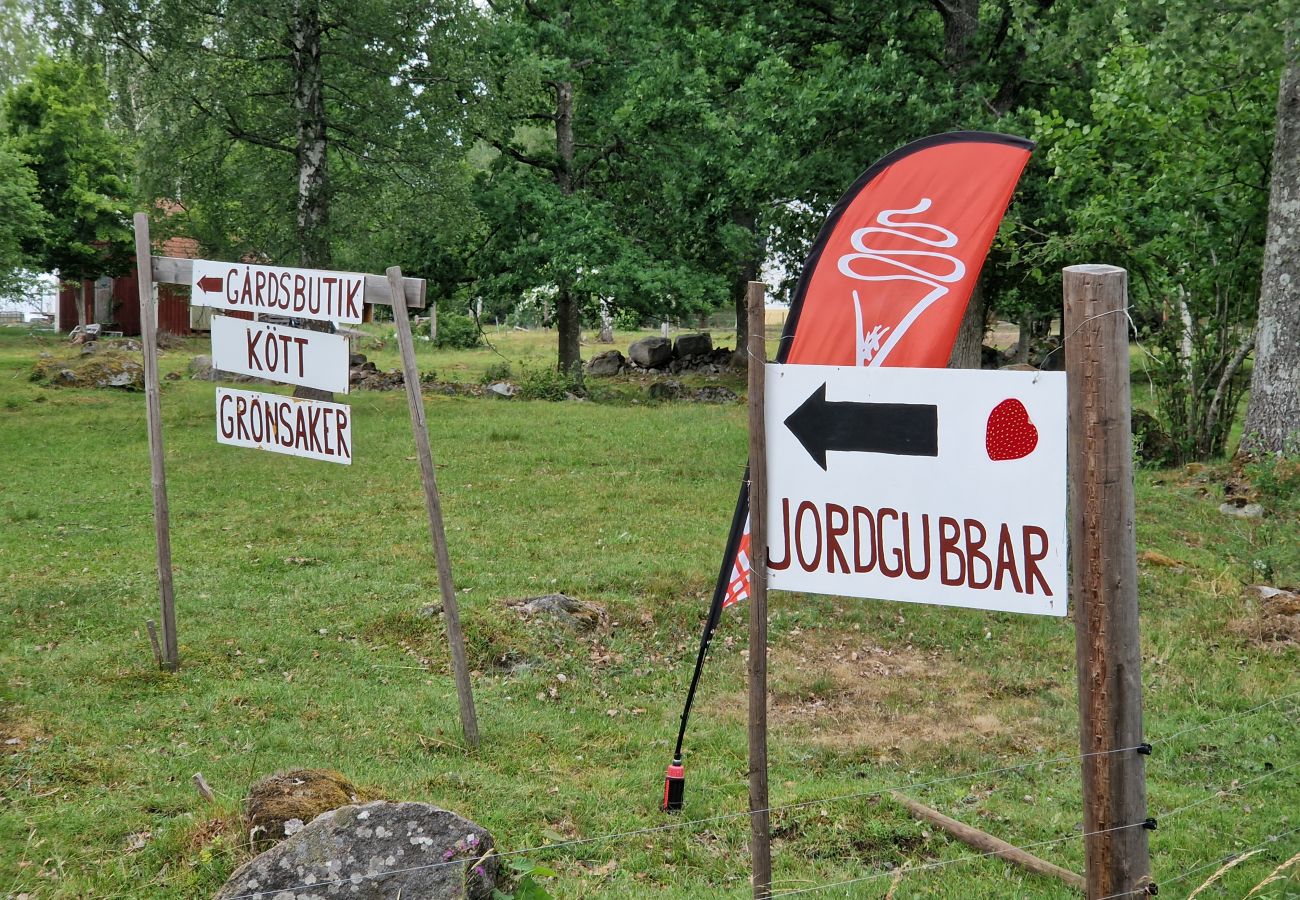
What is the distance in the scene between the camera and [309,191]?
2025 cm

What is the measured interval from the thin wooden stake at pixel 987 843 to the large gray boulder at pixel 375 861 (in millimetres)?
2340

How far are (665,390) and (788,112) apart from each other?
10387 millimetres

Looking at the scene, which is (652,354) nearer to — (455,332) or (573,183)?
(573,183)

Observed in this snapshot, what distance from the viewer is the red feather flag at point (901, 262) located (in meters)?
5.00

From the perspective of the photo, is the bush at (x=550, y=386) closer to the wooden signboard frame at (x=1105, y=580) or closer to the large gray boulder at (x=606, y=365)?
the large gray boulder at (x=606, y=365)

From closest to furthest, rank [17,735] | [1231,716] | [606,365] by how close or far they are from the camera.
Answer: [17,735]
[1231,716]
[606,365]

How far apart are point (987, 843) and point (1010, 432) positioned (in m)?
2.71

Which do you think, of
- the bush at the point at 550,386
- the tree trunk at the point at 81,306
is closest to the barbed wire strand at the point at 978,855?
the bush at the point at 550,386

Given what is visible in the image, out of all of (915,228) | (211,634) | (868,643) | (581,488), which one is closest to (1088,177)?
(581,488)

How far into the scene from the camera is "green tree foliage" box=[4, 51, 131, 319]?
111 ft

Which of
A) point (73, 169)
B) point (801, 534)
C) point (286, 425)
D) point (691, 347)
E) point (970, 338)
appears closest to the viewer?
point (801, 534)

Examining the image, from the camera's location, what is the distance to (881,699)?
7758 mm

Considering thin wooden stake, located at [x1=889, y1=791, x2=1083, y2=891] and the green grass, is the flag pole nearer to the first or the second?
the green grass

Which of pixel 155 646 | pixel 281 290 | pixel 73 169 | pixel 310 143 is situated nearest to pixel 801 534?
pixel 281 290
